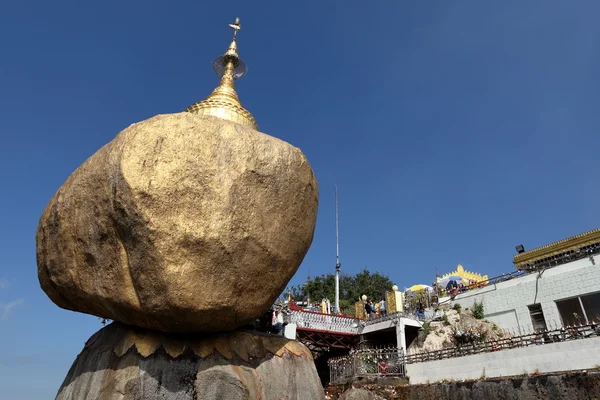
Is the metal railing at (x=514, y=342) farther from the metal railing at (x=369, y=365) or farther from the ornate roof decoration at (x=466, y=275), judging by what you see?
the ornate roof decoration at (x=466, y=275)

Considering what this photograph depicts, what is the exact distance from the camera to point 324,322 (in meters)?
20.3

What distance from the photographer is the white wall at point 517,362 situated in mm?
11352

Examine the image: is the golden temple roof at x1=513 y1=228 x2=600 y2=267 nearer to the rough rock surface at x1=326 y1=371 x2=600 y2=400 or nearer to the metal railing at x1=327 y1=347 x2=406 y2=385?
the metal railing at x1=327 y1=347 x2=406 y2=385

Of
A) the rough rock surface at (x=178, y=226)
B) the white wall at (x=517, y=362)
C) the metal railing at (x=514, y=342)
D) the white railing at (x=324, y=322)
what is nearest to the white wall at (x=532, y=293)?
the metal railing at (x=514, y=342)

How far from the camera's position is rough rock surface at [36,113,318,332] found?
5.37 meters

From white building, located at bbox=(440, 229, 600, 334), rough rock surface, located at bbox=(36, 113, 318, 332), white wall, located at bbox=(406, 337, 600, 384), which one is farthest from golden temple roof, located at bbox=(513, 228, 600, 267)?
rough rock surface, located at bbox=(36, 113, 318, 332)

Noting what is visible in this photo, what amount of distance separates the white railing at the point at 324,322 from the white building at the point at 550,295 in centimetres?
575

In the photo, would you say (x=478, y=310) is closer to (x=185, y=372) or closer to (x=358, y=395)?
(x=358, y=395)

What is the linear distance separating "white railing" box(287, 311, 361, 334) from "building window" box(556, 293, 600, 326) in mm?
9073

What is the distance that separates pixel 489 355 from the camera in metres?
13.5

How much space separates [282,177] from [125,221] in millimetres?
2197

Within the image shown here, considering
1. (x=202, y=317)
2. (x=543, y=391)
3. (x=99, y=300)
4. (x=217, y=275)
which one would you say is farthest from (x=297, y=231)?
(x=543, y=391)

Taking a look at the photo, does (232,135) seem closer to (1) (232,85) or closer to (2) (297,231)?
(2) (297,231)

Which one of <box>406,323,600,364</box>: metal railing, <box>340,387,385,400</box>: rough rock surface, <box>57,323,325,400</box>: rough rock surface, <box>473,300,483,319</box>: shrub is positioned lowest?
<box>57,323,325,400</box>: rough rock surface
